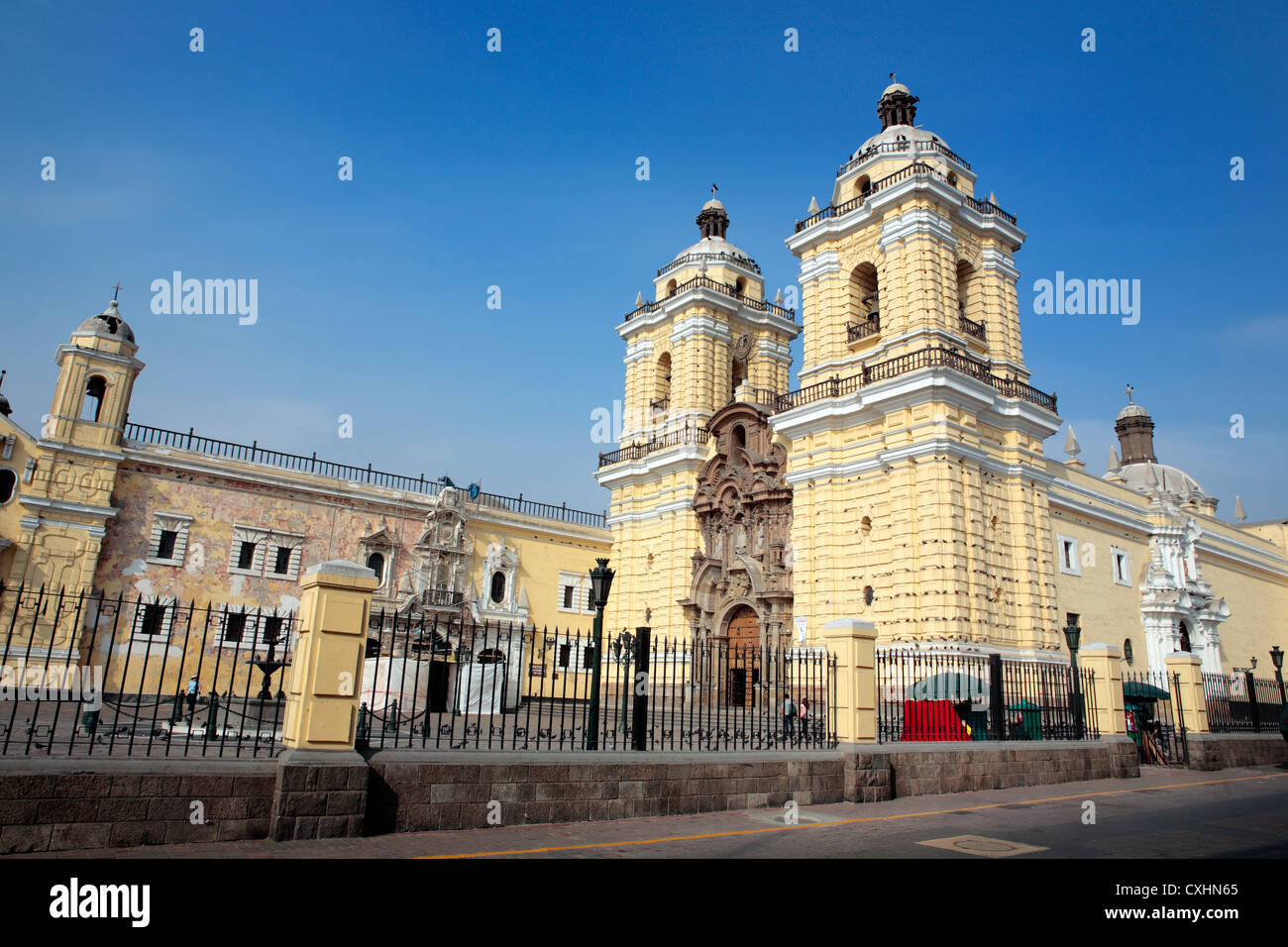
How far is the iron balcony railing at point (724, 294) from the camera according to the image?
109 ft

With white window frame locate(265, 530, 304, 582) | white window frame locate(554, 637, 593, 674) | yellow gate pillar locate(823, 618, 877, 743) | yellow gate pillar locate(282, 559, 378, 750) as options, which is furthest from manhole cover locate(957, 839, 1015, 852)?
white window frame locate(265, 530, 304, 582)

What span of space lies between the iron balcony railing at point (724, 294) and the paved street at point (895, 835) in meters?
24.4

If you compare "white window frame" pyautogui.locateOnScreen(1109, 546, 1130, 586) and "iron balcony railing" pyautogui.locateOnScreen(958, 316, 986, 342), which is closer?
"iron balcony railing" pyautogui.locateOnScreen(958, 316, 986, 342)

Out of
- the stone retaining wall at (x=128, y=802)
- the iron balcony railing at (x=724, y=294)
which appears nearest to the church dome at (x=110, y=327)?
the iron balcony railing at (x=724, y=294)

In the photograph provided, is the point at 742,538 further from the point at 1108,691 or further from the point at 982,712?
the point at 1108,691

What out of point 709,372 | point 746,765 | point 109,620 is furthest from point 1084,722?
point 109,620

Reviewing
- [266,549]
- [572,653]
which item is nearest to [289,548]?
[266,549]

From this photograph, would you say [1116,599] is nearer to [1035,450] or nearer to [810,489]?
[1035,450]

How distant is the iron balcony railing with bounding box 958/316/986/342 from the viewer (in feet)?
83.5

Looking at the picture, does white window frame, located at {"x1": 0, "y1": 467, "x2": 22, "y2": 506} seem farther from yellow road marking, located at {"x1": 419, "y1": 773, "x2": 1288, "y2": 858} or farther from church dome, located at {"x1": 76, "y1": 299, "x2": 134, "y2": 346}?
yellow road marking, located at {"x1": 419, "y1": 773, "x2": 1288, "y2": 858}

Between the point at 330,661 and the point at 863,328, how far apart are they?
22166 millimetres

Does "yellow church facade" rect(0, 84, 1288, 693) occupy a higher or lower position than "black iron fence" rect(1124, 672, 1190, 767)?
higher

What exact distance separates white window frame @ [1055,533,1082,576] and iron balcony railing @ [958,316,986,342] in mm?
6975

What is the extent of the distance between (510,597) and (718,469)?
10.3 metres
